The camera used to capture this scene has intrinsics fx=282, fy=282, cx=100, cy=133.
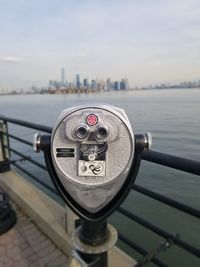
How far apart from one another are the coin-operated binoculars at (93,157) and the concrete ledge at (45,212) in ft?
3.49

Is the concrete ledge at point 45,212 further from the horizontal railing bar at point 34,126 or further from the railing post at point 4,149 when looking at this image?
the horizontal railing bar at point 34,126

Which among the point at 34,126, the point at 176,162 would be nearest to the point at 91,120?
the point at 176,162

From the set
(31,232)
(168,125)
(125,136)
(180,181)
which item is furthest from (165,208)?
(168,125)

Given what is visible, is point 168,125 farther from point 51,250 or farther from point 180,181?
point 51,250

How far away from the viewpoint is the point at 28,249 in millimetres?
2340

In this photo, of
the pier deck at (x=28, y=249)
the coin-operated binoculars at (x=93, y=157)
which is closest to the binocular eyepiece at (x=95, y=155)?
the coin-operated binoculars at (x=93, y=157)

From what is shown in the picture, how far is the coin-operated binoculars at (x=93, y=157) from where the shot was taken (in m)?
0.91

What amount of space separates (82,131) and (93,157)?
95 mm

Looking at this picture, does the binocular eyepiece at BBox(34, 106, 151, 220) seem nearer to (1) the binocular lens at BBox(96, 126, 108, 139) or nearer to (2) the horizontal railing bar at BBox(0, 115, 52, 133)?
(1) the binocular lens at BBox(96, 126, 108, 139)

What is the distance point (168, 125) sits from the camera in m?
20.3

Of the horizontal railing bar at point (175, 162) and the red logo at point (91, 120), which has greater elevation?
the red logo at point (91, 120)

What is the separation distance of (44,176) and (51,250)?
710 cm

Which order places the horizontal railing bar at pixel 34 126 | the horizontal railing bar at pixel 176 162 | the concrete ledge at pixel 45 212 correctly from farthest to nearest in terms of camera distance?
the horizontal railing bar at pixel 34 126
the concrete ledge at pixel 45 212
the horizontal railing bar at pixel 176 162

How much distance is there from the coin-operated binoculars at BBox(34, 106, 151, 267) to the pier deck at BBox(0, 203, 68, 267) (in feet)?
4.35
